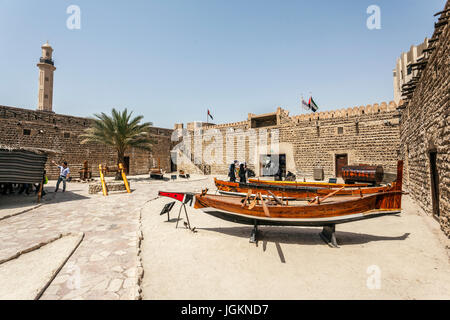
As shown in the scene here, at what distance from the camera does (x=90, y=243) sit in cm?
402

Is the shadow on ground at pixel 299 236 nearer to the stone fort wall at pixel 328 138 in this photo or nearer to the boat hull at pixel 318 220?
the boat hull at pixel 318 220

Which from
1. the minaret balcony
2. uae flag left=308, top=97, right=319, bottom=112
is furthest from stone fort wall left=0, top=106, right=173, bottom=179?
uae flag left=308, top=97, right=319, bottom=112

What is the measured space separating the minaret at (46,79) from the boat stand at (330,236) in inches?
1551

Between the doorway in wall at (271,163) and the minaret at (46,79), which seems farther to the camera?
the minaret at (46,79)

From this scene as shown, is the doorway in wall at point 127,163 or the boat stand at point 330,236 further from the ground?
the doorway in wall at point 127,163

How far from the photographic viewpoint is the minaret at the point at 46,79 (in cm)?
2948

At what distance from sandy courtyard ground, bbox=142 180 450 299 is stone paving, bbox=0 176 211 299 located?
11.8 inches

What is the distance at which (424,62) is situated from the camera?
5.53 meters

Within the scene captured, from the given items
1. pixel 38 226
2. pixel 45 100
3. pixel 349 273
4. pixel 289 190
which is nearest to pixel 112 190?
pixel 38 226

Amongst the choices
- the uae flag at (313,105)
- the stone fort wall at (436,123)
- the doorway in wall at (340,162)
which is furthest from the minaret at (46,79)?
the stone fort wall at (436,123)

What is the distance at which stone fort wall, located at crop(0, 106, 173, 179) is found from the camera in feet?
55.0

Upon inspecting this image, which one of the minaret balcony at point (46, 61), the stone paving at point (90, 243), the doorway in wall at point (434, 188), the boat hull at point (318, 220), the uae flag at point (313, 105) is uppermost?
the minaret balcony at point (46, 61)

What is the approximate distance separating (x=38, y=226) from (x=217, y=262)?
4811mm
